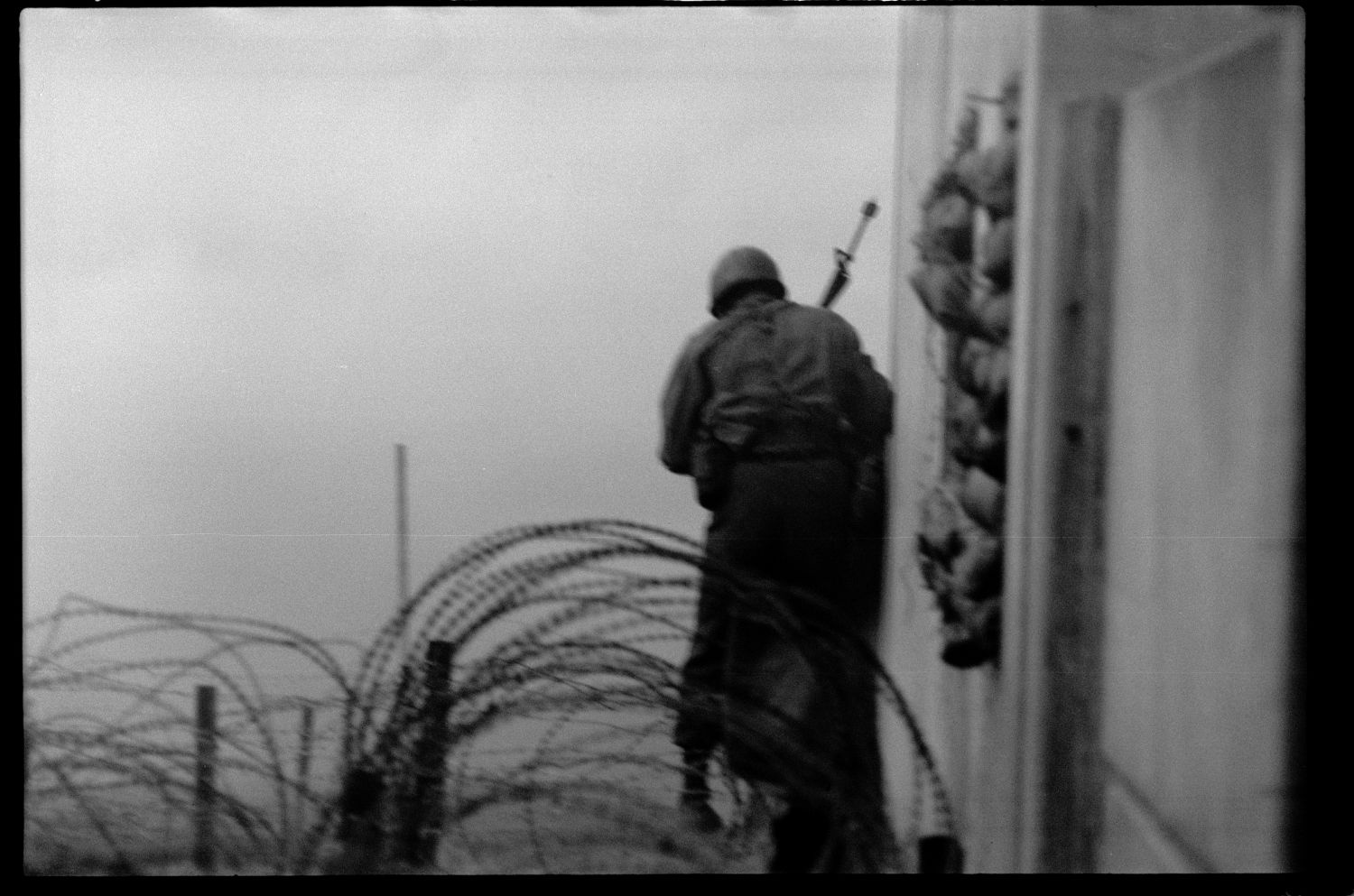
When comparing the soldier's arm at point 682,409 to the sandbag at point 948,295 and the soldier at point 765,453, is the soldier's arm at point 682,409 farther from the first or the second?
the sandbag at point 948,295

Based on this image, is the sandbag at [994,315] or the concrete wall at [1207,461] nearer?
the concrete wall at [1207,461]

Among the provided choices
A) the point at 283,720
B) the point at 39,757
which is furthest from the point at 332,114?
the point at 39,757

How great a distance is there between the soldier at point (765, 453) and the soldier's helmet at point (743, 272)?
0.14 feet

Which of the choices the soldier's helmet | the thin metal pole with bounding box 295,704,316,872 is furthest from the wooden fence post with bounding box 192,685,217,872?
the soldier's helmet

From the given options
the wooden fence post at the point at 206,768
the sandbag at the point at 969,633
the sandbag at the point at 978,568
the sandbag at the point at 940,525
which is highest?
the sandbag at the point at 940,525

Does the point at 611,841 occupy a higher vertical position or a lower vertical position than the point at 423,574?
lower

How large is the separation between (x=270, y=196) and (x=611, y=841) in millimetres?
1319

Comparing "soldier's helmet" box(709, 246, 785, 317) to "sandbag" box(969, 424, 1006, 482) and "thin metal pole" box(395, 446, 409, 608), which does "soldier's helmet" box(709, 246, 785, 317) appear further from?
"thin metal pole" box(395, 446, 409, 608)

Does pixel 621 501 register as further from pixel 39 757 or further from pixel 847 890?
pixel 39 757

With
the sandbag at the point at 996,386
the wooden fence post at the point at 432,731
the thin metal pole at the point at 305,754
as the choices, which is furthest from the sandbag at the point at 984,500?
the thin metal pole at the point at 305,754

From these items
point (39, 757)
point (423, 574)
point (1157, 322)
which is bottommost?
point (39, 757)

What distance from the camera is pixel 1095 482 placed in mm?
2770

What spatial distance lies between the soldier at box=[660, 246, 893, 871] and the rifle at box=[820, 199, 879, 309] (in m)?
0.06

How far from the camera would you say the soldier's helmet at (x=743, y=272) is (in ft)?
8.87
